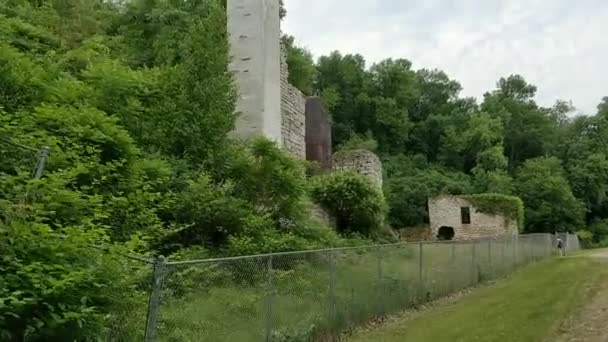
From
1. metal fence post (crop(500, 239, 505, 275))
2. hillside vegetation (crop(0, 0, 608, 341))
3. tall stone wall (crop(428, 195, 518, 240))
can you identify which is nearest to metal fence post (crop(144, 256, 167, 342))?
hillside vegetation (crop(0, 0, 608, 341))

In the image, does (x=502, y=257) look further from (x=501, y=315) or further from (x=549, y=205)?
(x=549, y=205)

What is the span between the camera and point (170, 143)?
11.1m

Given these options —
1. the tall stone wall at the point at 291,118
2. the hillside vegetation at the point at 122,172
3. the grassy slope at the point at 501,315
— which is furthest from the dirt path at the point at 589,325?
the tall stone wall at the point at 291,118

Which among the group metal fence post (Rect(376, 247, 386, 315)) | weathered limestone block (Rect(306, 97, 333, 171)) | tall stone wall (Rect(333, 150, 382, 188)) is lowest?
metal fence post (Rect(376, 247, 386, 315))

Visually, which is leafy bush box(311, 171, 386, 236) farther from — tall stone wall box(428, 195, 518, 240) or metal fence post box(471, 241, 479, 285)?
tall stone wall box(428, 195, 518, 240)

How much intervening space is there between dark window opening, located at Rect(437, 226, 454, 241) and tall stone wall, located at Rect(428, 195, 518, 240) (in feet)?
0.74

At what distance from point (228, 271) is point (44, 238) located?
221cm

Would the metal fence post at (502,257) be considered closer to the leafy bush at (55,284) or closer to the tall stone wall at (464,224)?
the tall stone wall at (464,224)

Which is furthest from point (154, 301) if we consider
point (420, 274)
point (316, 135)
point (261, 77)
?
point (316, 135)

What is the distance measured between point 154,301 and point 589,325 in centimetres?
737

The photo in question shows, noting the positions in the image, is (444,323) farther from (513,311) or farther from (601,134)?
(601,134)

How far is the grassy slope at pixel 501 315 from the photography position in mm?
8719

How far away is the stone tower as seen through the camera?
1499cm

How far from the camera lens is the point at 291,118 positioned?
17.4m
